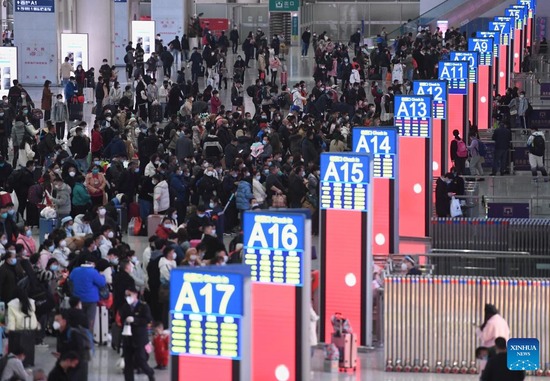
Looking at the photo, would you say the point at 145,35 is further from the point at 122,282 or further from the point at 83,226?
the point at 122,282

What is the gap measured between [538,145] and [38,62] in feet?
61.5

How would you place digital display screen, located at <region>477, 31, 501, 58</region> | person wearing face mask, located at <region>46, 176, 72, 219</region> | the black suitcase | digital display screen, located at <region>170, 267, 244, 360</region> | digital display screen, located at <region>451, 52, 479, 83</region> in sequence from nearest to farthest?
digital display screen, located at <region>170, 267, 244, 360</region> < the black suitcase < person wearing face mask, located at <region>46, 176, 72, 219</region> < digital display screen, located at <region>451, 52, 479, 83</region> < digital display screen, located at <region>477, 31, 501, 58</region>

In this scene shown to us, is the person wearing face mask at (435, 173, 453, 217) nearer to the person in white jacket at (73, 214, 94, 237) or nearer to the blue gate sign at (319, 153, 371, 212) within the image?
the blue gate sign at (319, 153, 371, 212)

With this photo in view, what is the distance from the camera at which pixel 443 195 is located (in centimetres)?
2388

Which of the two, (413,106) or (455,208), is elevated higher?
(413,106)

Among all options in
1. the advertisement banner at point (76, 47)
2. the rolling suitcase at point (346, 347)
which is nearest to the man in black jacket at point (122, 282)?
the rolling suitcase at point (346, 347)

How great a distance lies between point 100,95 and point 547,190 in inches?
507

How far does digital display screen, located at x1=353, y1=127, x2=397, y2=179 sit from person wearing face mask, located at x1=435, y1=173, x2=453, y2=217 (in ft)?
13.0

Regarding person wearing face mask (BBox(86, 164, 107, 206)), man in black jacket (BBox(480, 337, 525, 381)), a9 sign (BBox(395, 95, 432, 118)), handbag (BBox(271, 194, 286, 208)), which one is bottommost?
man in black jacket (BBox(480, 337, 525, 381))

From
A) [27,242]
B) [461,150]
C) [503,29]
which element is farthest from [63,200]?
[503,29]

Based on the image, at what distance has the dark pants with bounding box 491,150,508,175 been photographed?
30422mm

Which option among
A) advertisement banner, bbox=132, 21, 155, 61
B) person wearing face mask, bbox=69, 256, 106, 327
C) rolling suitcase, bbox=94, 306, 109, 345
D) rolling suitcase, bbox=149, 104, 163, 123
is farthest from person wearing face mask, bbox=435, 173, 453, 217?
advertisement banner, bbox=132, 21, 155, 61

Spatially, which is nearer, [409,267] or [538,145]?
[409,267]

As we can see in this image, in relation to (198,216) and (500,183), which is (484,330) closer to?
(198,216)
